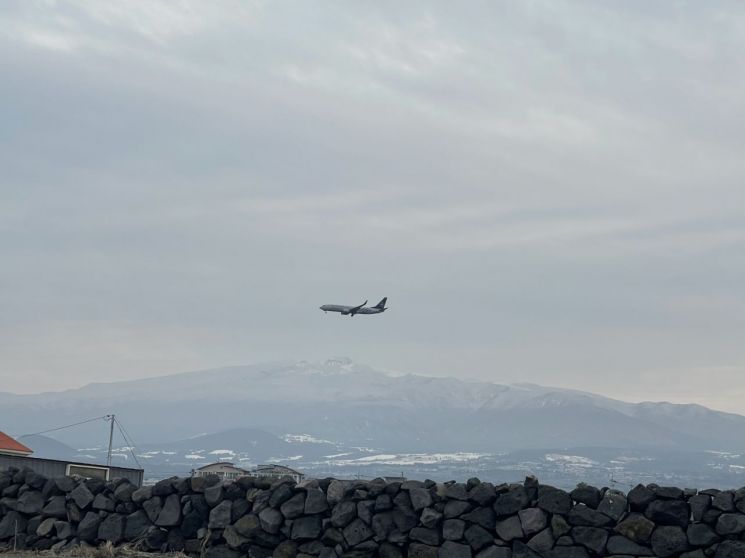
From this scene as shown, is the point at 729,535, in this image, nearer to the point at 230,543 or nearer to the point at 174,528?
the point at 230,543

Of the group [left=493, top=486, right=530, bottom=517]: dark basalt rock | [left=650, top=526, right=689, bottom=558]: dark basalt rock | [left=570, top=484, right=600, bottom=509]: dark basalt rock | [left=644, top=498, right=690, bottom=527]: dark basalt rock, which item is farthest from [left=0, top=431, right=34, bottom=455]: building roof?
[left=650, top=526, right=689, bottom=558]: dark basalt rock

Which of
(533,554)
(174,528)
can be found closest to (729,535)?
(533,554)

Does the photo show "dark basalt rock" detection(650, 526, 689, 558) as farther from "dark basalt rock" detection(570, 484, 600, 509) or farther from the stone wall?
"dark basalt rock" detection(570, 484, 600, 509)

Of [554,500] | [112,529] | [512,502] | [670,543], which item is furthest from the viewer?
[112,529]

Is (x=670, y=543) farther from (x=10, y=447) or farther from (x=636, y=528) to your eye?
(x=10, y=447)

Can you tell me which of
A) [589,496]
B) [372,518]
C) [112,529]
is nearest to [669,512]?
[589,496]

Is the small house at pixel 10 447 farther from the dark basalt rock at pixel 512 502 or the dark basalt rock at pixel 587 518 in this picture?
the dark basalt rock at pixel 587 518

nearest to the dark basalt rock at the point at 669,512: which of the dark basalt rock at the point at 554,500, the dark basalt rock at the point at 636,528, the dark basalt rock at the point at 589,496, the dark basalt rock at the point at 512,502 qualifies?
the dark basalt rock at the point at 636,528

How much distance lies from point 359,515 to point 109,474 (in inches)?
621

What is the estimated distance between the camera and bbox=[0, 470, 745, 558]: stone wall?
20.6m

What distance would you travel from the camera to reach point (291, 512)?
2286cm

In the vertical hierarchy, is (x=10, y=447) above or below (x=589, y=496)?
above

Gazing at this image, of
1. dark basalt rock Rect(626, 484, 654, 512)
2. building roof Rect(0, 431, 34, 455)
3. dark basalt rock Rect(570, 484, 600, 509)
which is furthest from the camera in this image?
building roof Rect(0, 431, 34, 455)

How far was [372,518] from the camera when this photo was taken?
880 inches
